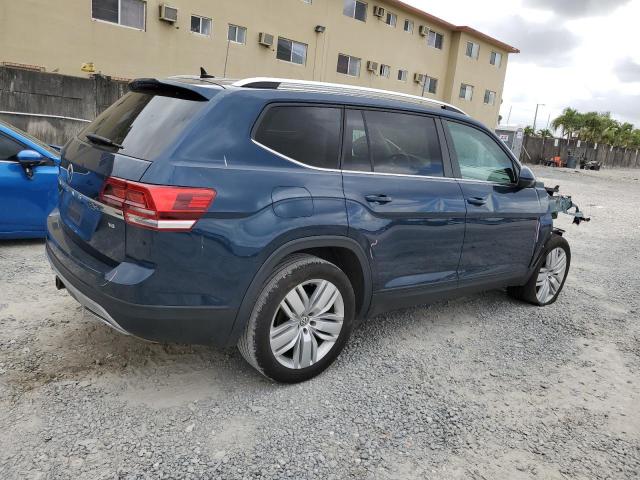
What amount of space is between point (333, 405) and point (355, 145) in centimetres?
161

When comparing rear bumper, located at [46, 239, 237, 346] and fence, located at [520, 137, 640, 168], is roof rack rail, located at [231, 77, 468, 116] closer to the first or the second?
rear bumper, located at [46, 239, 237, 346]

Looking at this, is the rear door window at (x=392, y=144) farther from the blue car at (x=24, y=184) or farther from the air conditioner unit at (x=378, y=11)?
the air conditioner unit at (x=378, y=11)

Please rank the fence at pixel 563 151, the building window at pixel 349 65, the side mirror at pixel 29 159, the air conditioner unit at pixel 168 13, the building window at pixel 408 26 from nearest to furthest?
the side mirror at pixel 29 159, the air conditioner unit at pixel 168 13, the building window at pixel 349 65, the building window at pixel 408 26, the fence at pixel 563 151

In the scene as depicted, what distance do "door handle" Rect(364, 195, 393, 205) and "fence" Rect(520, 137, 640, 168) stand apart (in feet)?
114

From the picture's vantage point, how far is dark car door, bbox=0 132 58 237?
522 centimetres

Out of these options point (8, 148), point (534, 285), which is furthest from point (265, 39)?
point (534, 285)

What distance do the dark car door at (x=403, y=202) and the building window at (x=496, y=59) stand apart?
34002 mm

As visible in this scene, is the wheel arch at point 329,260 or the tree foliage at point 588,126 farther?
the tree foliage at point 588,126

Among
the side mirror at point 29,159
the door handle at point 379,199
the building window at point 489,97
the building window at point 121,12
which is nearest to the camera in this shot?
the door handle at point 379,199

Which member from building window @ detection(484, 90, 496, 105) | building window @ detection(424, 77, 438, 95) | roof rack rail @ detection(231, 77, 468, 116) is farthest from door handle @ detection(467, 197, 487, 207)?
building window @ detection(484, 90, 496, 105)

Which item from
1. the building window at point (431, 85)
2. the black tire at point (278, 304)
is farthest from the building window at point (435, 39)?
the black tire at point (278, 304)

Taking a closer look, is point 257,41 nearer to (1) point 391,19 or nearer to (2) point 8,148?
(1) point 391,19

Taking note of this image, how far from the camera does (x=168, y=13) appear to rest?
1738 centimetres

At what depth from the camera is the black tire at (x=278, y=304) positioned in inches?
114
